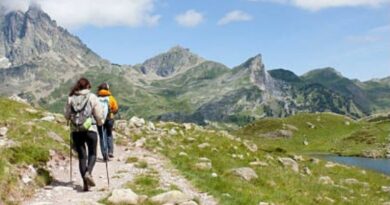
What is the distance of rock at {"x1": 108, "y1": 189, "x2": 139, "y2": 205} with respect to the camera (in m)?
16.6

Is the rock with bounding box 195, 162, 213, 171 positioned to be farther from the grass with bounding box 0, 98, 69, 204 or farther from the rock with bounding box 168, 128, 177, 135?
the rock with bounding box 168, 128, 177, 135

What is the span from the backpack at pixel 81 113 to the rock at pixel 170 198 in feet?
13.0

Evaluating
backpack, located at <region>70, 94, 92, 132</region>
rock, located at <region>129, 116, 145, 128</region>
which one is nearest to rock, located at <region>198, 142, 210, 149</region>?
rock, located at <region>129, 116, 145, 128</region>

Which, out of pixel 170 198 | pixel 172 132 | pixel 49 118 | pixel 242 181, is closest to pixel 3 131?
pixel 49 118

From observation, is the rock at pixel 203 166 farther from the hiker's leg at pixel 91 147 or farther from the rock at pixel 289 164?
the rock at pixel 289 164

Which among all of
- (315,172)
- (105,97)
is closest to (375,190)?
(315,172)

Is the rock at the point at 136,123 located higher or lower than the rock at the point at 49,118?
lower

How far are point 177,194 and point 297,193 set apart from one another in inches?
399

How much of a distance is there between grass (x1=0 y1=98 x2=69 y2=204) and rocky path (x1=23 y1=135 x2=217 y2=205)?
0.52m

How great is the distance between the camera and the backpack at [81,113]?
744 inches

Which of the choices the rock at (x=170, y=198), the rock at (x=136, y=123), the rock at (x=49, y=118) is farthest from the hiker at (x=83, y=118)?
the rock at (x=136, y=123)

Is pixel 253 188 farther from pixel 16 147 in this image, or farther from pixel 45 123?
pixel 45 123

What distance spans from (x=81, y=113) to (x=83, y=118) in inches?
8.3

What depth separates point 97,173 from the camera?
22875 millimetres
